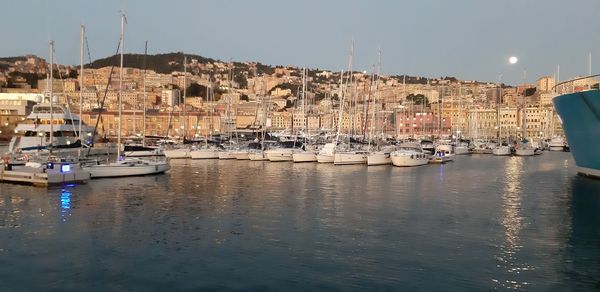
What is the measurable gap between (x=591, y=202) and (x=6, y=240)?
24.8m

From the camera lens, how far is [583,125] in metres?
34.7

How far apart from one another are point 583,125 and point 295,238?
2540 cm

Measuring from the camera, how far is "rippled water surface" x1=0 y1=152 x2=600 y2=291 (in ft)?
42.1

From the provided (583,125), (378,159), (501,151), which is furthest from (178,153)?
(501,151)

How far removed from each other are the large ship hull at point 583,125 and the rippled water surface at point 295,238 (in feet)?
14.3

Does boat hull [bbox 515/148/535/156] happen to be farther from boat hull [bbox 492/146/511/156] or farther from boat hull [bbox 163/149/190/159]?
boat hull [bbox 163/149/190/159]

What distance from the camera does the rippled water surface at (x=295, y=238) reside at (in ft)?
42.1

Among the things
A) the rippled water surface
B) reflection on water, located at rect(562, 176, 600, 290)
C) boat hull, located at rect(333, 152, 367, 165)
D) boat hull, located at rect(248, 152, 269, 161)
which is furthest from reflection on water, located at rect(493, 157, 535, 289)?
boat hull, located at rect(248, 152, 269, 161)

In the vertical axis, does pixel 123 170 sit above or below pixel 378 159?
below

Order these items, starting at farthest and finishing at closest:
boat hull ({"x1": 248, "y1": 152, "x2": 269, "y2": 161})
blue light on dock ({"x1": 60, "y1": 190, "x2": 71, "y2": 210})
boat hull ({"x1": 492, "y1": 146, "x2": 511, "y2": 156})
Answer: boat hull ({"x1": 492, "y1": 146, "x2": 511, "y2": 156}) < boat hull ({"x1": 248, "y1": 152, "x2": 269, "y2": 161}) < blue light on dock ({"x1": 60, "y1": 190, "x2": 71, "y2": 210})

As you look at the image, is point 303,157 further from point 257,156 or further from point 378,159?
point 378,159

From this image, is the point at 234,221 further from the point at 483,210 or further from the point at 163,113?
the point at 163,113

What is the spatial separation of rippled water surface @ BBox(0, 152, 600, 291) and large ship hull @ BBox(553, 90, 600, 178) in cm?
435

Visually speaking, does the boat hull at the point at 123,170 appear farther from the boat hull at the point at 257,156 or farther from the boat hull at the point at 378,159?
the boat hull at the point at 378,159
